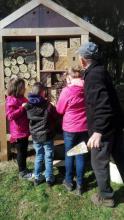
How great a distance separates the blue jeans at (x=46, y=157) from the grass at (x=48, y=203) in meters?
0.20

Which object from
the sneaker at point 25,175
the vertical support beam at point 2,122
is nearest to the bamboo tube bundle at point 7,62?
the vertical support beam at point 2,122

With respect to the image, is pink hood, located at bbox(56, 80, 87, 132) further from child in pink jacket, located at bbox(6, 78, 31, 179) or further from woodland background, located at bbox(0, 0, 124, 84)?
woodland background, located at bbox(0, 0, 124, 84)

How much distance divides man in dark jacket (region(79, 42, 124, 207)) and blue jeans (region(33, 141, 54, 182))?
86 centimetres

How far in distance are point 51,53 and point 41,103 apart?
4.88 feet

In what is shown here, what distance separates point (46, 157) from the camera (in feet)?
17.8

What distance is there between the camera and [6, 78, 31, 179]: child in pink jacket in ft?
18.3

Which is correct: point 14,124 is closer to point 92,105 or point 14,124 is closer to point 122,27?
point 92,105

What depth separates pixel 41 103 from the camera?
523 centimetres

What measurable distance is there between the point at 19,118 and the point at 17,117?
1.8 inches

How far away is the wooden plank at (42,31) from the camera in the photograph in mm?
6223

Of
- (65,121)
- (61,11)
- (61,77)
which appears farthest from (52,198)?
(61,11)

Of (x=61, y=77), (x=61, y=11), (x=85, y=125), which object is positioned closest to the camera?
(x=85, y=125)

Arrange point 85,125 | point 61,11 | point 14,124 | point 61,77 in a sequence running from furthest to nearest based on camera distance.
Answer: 1. point 61,77
2. point 61,11
3. point 14,124
4. point 85,125

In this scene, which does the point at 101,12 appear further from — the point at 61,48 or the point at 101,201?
the point at 101,201
